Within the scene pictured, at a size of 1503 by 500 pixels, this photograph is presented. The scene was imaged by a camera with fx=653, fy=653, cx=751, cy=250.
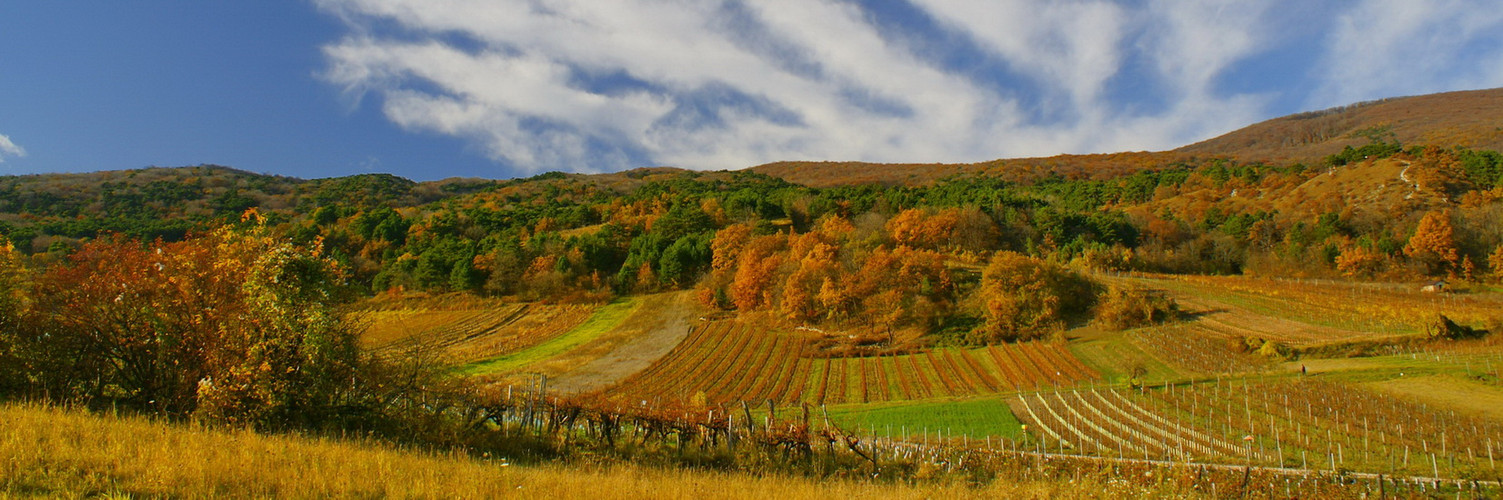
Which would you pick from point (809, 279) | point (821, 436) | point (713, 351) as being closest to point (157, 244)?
point (821, 436)

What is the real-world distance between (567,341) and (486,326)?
11324 mm

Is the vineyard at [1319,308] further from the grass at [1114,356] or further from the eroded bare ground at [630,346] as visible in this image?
the eroded bare ground at [630,346]

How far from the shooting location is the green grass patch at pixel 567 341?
178ft

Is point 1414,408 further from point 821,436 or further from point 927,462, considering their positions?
point 821,436

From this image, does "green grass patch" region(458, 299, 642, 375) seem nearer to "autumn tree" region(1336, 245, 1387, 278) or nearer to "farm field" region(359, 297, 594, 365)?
"farm field" region(359, 297, 594, 365)

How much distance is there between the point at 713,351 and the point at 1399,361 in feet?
151

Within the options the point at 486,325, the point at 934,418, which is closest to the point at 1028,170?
the point at 486,325

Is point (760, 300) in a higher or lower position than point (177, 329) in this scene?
lower

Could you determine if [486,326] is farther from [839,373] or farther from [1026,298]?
[1026,298]

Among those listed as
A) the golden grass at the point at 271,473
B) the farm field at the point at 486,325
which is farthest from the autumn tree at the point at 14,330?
the farm field at the point at 486,325

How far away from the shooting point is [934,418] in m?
36.8

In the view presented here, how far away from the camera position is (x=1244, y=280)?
7431cm

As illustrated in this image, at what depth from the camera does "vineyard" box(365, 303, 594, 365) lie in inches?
2413

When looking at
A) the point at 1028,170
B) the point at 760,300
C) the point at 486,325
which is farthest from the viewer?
the point at 1028,170
